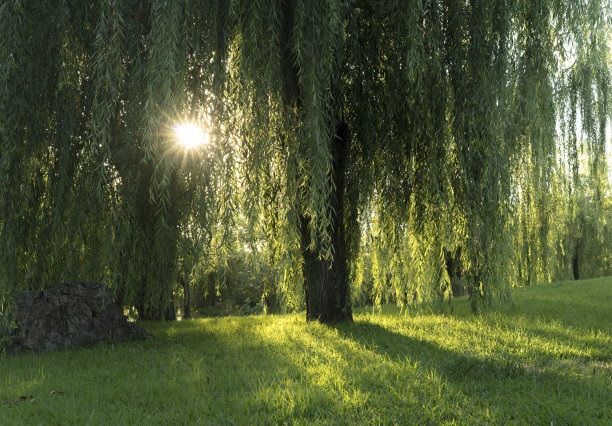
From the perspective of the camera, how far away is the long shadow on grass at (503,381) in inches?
142

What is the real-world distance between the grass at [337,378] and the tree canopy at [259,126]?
80 cm

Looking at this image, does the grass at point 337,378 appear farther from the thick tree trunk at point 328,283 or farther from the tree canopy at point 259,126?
the tree canopy at point 259,126

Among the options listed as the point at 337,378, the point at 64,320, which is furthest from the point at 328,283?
the point at 64,320

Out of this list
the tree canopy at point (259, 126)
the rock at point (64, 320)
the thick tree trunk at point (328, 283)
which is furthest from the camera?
the thick tree trunk at point (328, 283)

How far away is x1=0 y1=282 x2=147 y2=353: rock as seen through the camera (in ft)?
21.1

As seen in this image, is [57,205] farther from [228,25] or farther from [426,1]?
[426,1]

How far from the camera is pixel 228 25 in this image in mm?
4703

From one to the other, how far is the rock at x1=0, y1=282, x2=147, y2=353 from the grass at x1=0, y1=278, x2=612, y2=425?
35cm

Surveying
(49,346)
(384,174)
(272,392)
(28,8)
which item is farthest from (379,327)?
(28,8)

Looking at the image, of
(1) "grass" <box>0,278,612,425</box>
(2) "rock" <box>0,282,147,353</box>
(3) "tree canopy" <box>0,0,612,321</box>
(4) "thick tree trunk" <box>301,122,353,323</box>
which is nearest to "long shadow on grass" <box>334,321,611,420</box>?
(1) "grass" <box>0,278,612,425</box>

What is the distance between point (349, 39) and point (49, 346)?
5.69 metres

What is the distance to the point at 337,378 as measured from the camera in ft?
14.3

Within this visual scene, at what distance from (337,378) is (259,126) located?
249 centimetres

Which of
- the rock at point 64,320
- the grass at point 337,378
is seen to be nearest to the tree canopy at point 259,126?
the rock at point 64,320
